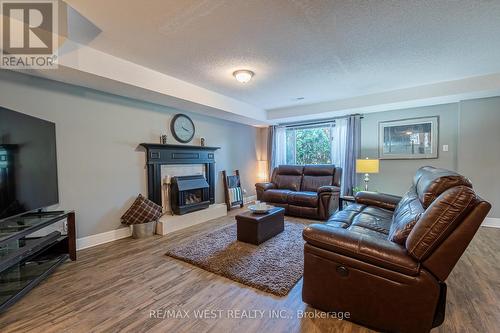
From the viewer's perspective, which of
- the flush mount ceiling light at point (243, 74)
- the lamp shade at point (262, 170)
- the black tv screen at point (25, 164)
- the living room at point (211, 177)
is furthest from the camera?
the lamp shade at point (262, 170)

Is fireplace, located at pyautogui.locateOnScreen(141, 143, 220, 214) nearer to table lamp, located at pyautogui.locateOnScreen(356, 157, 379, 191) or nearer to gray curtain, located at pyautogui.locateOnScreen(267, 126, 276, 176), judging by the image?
gray curtain, located at pyautogui.locateOnScreen(267, 126, 276, 176)

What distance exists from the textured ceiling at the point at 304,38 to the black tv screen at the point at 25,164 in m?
1.09

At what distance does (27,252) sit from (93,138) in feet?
5.27

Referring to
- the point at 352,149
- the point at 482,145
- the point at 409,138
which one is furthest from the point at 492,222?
the point at 352,149

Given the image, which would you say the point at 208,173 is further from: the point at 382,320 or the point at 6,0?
the point at 382,320

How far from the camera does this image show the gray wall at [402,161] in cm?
405

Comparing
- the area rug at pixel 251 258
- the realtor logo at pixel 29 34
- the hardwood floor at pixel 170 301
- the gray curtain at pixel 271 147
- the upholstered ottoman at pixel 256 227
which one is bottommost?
the hardwood floor at pixel 170 301

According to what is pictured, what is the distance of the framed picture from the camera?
13.7ft

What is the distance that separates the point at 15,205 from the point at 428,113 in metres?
6.08

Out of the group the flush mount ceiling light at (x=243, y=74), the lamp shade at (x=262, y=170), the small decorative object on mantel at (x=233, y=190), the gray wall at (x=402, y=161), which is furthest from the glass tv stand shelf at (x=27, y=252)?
the gray wall at (x=402, y=161)

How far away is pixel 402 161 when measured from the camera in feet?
14.7

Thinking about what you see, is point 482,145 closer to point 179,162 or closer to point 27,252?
point 179,162

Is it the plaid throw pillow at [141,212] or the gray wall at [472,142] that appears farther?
the gray wall at [472,142]

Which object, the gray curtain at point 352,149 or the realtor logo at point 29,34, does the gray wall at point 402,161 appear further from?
the realtor logo at point 29,34
